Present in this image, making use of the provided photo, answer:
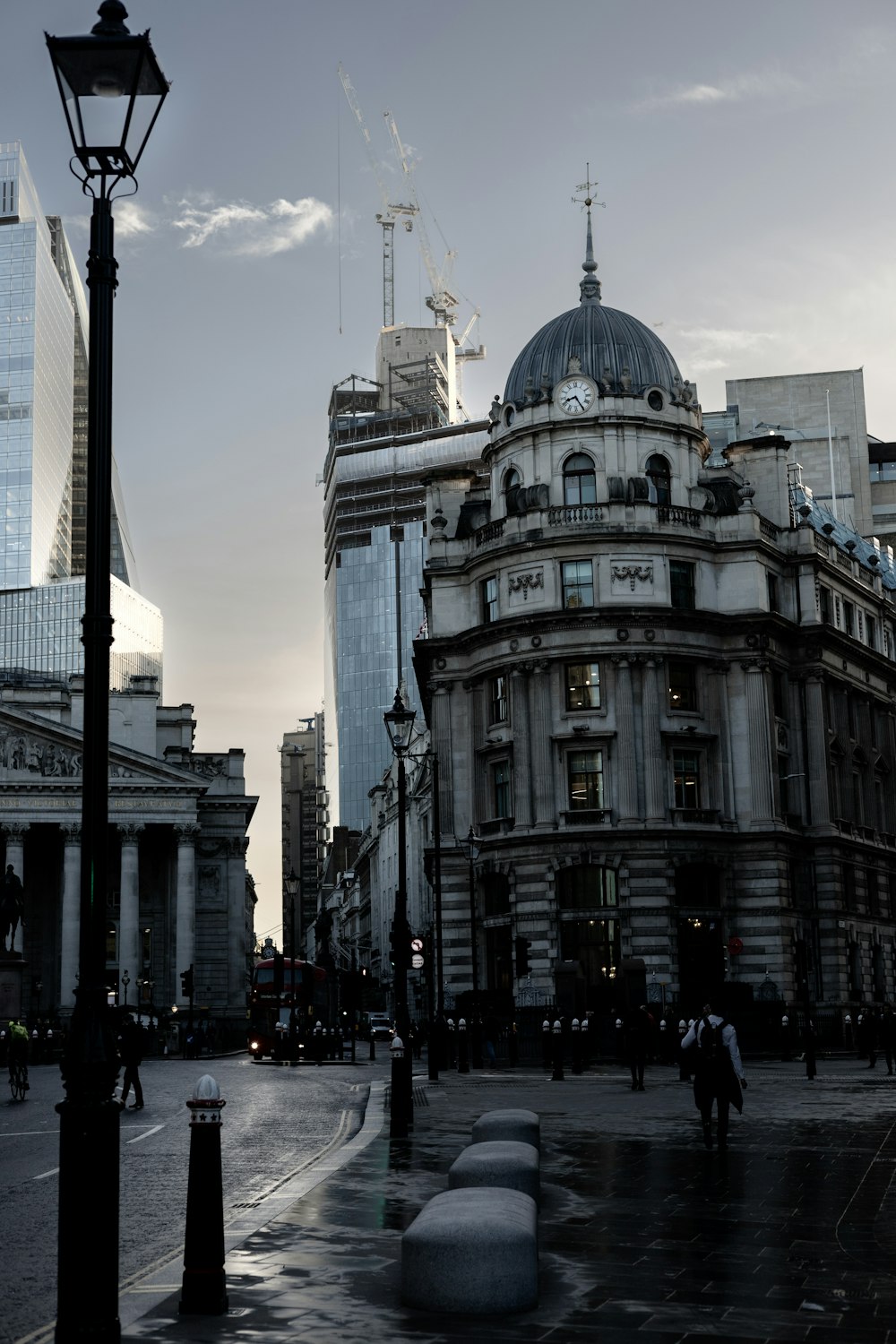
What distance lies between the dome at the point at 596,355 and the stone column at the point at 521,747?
12.5 m

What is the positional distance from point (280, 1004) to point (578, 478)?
2536cm

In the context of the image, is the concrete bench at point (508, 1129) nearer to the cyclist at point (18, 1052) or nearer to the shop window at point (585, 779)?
the cyclist at point (18, 1052)

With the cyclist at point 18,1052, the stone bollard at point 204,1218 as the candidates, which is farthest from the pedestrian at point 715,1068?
the cyclist at point 18,1052

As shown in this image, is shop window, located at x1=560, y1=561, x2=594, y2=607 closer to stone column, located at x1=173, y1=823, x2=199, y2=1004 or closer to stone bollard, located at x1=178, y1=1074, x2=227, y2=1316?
stone column, located at x1=173, y1=823, x2=199, y2=1004

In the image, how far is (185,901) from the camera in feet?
327

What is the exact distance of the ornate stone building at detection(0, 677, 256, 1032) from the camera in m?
97.4

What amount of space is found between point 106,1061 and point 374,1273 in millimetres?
4297

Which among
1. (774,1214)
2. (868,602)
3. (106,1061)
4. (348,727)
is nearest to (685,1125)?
(774,1214)

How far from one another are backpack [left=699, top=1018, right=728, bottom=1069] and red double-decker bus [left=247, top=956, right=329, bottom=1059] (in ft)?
141

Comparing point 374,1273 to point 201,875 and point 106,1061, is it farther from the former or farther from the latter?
point 201,875

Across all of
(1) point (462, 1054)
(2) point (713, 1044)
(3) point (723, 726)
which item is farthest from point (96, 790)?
(3) point (723, 726)

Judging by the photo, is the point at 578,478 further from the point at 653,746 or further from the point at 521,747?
the point at 653,746

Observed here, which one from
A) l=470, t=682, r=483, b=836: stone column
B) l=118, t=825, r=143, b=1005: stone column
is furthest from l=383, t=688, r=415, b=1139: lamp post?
l=118, t=825, r=143, b=1005: stone column

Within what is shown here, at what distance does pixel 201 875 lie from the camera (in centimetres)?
10781
